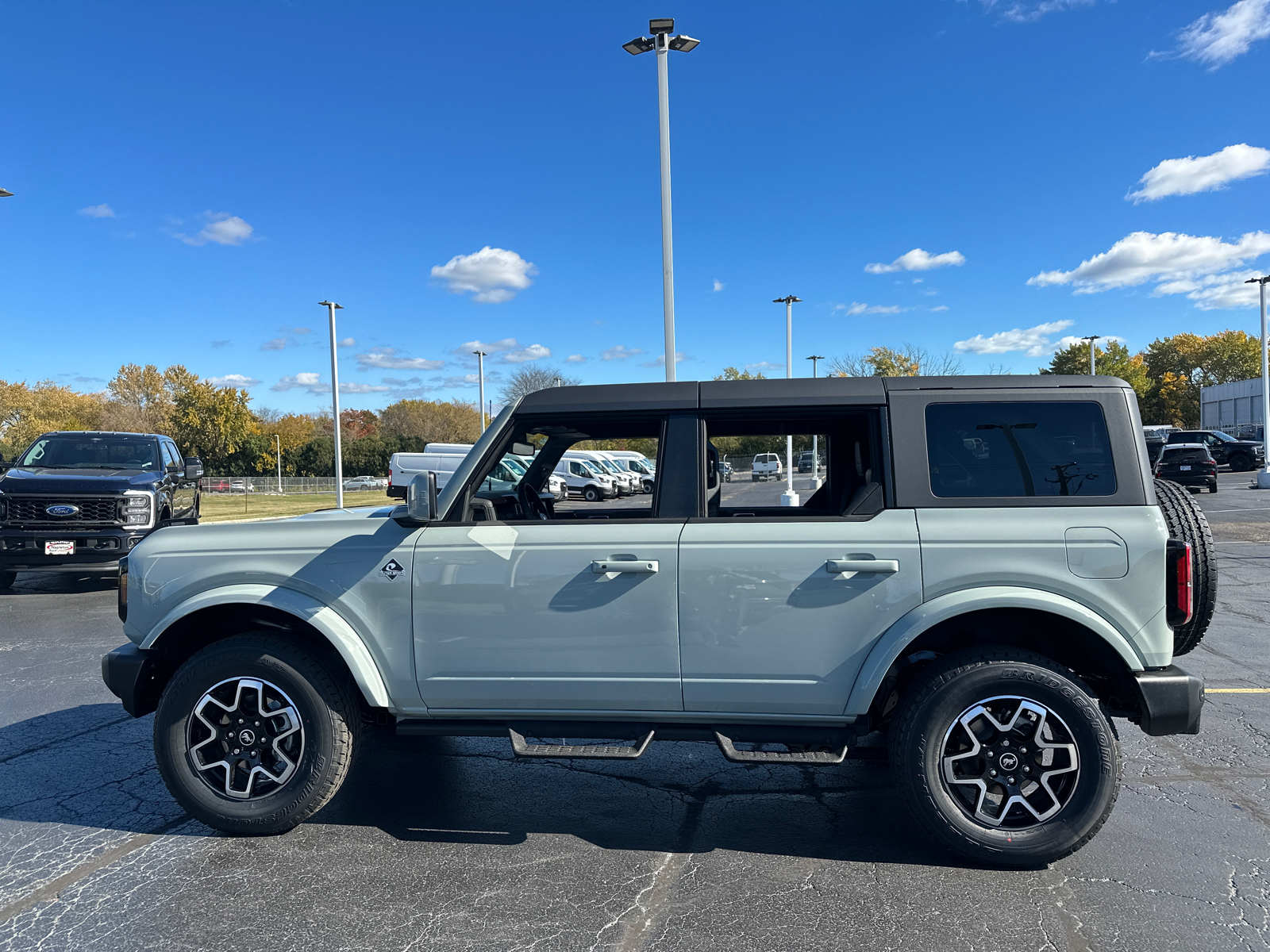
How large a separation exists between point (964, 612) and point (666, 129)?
12.1 metres

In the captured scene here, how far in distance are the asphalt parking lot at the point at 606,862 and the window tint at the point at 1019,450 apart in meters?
1.51

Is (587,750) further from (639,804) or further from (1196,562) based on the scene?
(1196,562)

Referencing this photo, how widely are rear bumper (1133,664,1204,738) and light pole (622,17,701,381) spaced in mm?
11215

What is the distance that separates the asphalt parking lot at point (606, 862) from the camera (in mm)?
2820

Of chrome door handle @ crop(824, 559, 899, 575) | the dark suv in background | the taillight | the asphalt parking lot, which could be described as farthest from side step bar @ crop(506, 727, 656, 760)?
the dark suv in background

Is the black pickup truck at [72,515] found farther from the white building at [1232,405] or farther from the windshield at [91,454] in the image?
the white building at [1232,405]

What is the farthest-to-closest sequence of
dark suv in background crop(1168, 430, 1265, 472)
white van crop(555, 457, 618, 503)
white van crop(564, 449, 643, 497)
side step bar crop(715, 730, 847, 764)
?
dark suv in background crop(1168, 430, 1265, 472)
white van crop(564, 449, 643, 497)
white van crop(555, 457, 618, 503)
side step bar crop(715, 730, 847, 764)

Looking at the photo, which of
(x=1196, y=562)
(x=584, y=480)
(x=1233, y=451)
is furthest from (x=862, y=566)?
(x=1233, y=451)

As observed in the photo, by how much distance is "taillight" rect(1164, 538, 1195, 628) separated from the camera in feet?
10.3

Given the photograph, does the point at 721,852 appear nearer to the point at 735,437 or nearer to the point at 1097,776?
the point at 1097,776

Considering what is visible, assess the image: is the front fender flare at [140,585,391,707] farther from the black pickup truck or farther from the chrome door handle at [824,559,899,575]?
the black pickup truck

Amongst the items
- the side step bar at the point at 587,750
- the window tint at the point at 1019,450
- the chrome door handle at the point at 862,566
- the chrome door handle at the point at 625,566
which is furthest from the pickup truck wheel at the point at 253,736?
the window tint at the point at 1019,450

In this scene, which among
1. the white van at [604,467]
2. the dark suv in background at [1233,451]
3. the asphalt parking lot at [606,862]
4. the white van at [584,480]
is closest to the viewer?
the asphalt parking lot at [606,862]

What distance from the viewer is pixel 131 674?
363 cm
